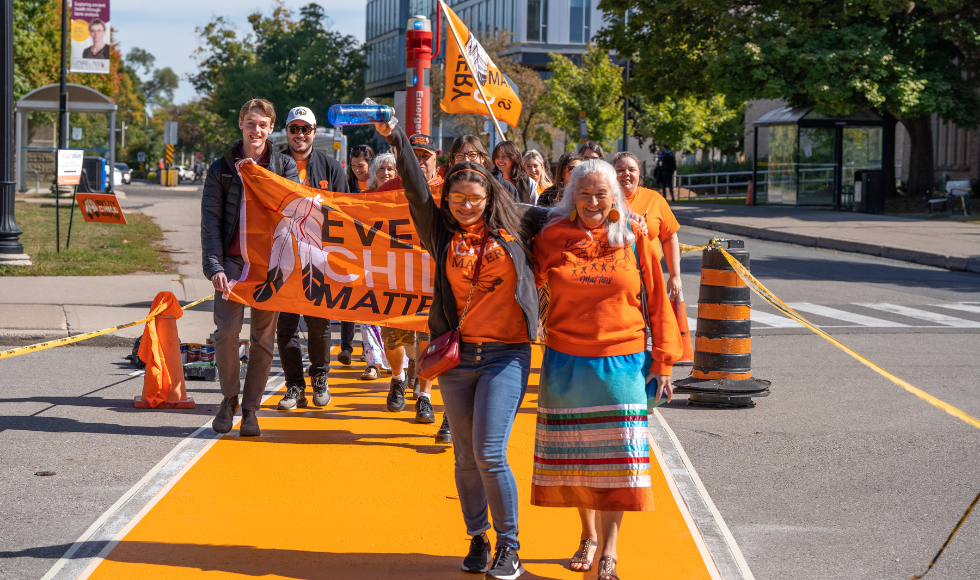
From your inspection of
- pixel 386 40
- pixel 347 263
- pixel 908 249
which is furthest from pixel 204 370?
pixel 386 40

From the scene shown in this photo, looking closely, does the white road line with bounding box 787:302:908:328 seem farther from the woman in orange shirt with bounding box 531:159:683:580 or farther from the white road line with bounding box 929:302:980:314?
the woman in orange shirt with bounding box 531:159:683:580

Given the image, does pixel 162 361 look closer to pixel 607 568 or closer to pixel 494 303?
pixel 494 303

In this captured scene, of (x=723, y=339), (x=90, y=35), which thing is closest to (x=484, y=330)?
(x=723, y=339)

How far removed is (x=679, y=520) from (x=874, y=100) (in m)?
25.9

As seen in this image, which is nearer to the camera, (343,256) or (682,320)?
(682,320)

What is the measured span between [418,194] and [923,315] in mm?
10349

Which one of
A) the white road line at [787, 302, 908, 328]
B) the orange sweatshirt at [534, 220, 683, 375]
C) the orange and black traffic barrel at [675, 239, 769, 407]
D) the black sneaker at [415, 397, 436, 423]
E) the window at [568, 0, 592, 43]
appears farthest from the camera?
the window at [568, 0, 592, 43]

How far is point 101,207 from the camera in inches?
622

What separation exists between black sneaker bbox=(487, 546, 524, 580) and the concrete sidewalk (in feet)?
53.3

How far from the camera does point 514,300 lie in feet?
14.0

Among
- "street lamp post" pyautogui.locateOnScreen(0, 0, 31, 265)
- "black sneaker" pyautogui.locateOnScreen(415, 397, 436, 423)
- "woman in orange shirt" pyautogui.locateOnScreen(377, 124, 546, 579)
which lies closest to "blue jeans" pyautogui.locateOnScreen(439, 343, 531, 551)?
"woman in orange shirt" pyautogui.locateOnScreen(377, 124, 546, 579)

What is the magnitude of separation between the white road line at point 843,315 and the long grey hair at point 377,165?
6.72 metres

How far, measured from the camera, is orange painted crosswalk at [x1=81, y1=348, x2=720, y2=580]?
4426mm

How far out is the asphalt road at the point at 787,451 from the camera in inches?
187
